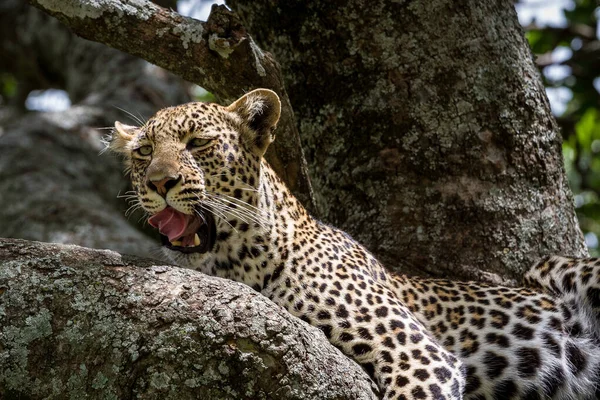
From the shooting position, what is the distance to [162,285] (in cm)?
409

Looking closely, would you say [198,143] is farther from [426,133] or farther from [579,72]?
[579,72]

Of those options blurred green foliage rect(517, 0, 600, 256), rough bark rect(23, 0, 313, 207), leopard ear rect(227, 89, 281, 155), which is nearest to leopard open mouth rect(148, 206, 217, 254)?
leopard ear rect(227, 89, 281, 155)

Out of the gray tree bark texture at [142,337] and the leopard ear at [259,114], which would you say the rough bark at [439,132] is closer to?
the leopard ear at [259,114]

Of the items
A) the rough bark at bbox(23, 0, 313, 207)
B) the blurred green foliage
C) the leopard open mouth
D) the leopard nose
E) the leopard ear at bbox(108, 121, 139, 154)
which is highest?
the blurred green foliage

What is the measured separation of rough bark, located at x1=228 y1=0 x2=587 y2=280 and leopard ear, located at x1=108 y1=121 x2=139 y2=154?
176 cm

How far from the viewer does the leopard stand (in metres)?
5.14

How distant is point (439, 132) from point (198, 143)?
2.21m

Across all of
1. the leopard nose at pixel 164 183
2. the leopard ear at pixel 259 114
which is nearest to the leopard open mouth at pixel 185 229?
the leopard nose at pixel 164 183

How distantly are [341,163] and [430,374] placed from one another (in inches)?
100

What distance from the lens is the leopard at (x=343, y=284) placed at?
5.14 metres

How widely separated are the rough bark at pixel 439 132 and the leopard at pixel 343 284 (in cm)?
46

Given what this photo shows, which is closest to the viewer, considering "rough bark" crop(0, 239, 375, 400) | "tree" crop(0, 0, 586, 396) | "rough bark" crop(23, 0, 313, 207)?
"rough bark" crop(0, 239, 375, 400)

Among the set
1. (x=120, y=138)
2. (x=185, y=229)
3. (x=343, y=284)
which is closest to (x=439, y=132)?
(x=343, y=284)

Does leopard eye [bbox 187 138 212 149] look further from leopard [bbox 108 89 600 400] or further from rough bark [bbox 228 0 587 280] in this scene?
rough bark [bbox 228 0 587 280]
